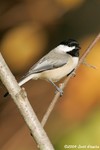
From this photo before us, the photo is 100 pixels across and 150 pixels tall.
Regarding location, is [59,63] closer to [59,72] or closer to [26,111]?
[59,72]

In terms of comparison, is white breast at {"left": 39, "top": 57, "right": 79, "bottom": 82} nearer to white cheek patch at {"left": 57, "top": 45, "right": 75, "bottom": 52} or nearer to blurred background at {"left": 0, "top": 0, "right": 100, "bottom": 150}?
white cheek patch at {"left": 57, "top": 45, "right": 75, "bottom": 52}

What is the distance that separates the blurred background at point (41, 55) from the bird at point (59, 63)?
7.3 inches

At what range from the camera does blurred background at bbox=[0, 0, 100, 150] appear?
5.14ft

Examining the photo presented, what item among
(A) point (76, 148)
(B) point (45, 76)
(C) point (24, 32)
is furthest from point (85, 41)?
(A) point (76, 148)

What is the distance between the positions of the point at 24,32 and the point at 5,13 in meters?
0.21

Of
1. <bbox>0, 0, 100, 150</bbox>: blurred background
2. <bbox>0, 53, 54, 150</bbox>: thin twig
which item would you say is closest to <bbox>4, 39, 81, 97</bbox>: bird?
<bbox>0, 0, 100, 150</bbox>: blurred background

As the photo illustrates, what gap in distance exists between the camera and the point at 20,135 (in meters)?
1.82

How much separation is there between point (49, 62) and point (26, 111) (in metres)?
0.90

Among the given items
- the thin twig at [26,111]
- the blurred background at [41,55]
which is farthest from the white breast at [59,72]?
the thin twig at [26,111]

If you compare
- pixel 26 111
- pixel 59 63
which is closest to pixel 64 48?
pixel 59 63

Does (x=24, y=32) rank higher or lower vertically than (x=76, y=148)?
higher

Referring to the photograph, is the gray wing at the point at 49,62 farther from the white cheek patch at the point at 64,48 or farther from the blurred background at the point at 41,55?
the blurred background at the point at 41,55

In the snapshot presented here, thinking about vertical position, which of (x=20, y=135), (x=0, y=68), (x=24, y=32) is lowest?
(x=20, y=135)

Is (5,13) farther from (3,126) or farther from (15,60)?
(3,126)
